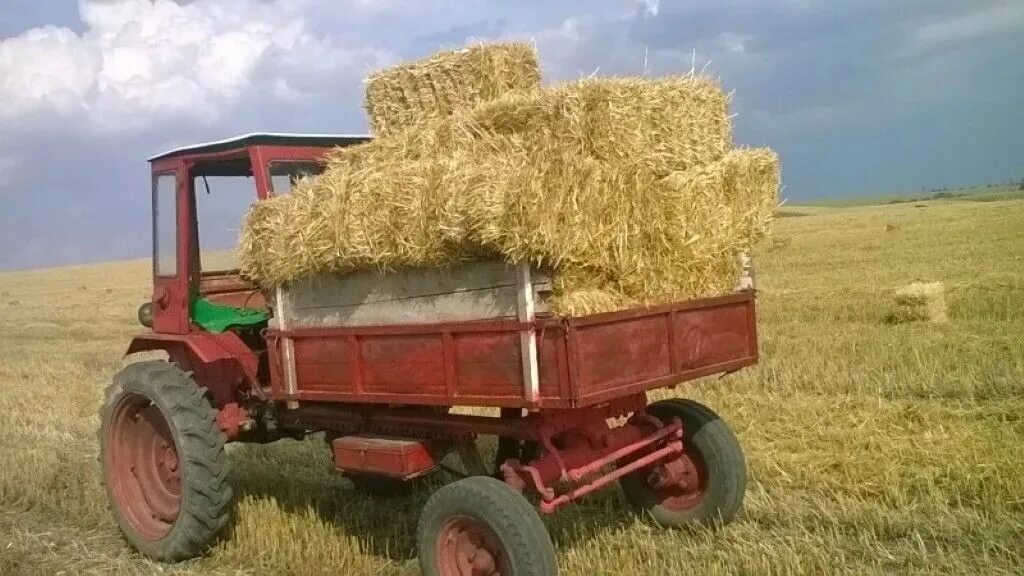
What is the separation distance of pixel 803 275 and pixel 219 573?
1567 centimetres

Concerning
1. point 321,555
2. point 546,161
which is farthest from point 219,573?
point 546,161

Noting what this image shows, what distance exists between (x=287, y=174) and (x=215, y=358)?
4.14 ft

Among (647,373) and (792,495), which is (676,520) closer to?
(792,495)

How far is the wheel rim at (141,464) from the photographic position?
655cm

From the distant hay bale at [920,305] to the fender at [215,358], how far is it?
366 inches

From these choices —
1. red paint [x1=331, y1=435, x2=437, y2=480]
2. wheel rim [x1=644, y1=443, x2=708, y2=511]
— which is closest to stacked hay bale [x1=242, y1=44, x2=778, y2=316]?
red paint [x1=331, y1=435, x2=437, y2=480]

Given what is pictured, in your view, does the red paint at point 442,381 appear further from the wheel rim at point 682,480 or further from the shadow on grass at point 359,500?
the shadow on grass at point 359,500

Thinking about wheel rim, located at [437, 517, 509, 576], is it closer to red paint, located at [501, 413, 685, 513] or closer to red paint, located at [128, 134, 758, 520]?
red paint, located at [128, 134, 758, 520]

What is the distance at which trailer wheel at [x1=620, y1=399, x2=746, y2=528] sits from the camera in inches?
225

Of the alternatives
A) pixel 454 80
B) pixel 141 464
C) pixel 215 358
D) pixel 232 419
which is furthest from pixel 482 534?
pixel 141 464

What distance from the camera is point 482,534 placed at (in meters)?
4.75

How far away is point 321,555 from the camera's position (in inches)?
231

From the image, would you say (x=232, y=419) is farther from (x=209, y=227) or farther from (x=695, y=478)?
(x=695, y=478)

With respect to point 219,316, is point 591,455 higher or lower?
lower
